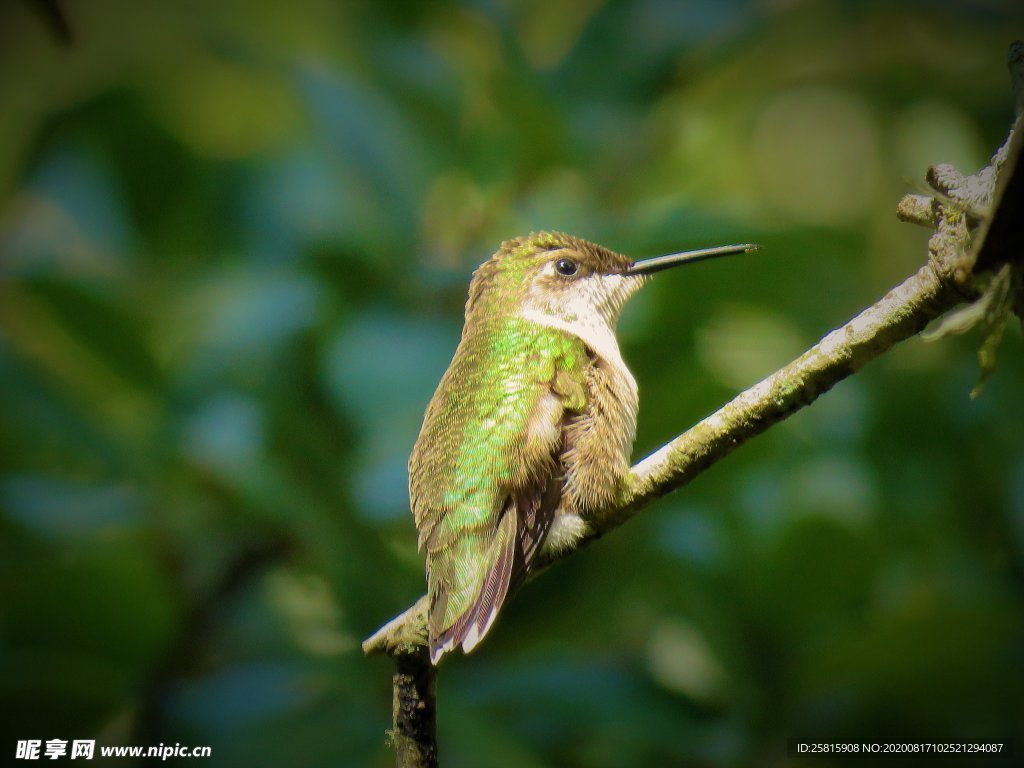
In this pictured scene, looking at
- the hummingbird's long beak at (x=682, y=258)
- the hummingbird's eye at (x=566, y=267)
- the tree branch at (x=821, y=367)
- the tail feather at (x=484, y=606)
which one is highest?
the hummingbird's eye at (x=566, y=267)

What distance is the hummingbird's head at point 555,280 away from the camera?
1.58 meters

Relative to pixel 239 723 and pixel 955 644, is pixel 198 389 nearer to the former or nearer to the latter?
pixel 239 723

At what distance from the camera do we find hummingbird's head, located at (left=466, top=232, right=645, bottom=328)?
1585 mm

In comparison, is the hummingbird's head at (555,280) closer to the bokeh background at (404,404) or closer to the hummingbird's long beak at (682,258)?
the hummingbird's long beak at (682,258)

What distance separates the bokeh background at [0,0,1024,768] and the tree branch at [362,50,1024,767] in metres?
0.45

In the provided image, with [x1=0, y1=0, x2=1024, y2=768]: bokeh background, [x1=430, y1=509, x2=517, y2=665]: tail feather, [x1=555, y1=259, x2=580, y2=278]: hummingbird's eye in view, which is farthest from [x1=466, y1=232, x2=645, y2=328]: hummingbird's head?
[x1=430, y1=509, x2=517, y2=665]: tail feather

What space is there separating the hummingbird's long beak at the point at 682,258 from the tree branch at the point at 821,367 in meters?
0.41

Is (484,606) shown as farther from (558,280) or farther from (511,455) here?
(558,280)

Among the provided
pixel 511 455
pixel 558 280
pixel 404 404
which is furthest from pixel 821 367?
pixel 404 404

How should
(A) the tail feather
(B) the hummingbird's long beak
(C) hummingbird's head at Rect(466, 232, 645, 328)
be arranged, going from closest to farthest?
1. (A) the tail feather
2. (B) the hummingbird's long beak
3. (C) hummingbird's head at Rect(466, 232, 645, 328)

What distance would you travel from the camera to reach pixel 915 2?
2430mm

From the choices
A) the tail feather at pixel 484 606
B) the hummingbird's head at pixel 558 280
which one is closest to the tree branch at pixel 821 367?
the tail feather at pixel 484 606

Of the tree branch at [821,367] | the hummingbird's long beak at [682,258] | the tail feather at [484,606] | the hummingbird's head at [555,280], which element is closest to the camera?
the tree branch at [821,367]

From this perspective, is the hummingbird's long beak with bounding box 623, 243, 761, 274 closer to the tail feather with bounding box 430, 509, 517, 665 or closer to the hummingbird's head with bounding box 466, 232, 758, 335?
the hummingbird's head with bounding box 466, 232, 758, 335
